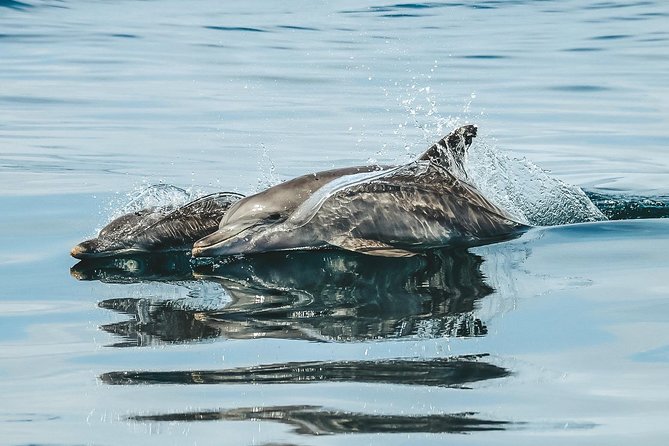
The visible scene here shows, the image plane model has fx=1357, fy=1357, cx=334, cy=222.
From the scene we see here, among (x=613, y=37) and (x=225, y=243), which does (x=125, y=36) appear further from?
(x=225, y=243)

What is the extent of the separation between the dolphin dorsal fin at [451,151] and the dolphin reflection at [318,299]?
36.7 inches

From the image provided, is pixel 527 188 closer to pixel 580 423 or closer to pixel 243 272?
pixel 243 272

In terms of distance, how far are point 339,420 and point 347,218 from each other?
375 cm

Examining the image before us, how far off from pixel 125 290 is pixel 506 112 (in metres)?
12.1

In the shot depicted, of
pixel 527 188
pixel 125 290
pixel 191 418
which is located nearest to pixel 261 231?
pixel 125 290

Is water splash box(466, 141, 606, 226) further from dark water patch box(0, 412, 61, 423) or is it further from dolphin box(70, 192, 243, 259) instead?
dark water patch box(0, 412, 61, 423)

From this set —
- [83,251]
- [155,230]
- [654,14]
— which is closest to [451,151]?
[155,230]

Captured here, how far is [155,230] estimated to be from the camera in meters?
9.11

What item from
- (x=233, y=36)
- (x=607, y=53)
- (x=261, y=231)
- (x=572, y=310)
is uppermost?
(x=233, y=36)

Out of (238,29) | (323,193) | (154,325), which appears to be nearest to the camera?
(154,325)

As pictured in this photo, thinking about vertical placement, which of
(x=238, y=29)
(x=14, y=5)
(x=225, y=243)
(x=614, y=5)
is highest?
(x=614, y=5)

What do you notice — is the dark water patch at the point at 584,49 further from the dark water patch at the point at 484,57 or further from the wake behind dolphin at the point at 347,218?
the wake behind dolphin at the point at 347,218

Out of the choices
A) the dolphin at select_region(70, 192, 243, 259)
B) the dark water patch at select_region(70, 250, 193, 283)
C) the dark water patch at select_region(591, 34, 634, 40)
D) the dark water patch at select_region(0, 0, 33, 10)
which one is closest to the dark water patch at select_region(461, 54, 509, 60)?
the dark water patch at select_region(591, 34, 634, 40)

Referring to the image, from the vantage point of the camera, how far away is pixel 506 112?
1919cm
